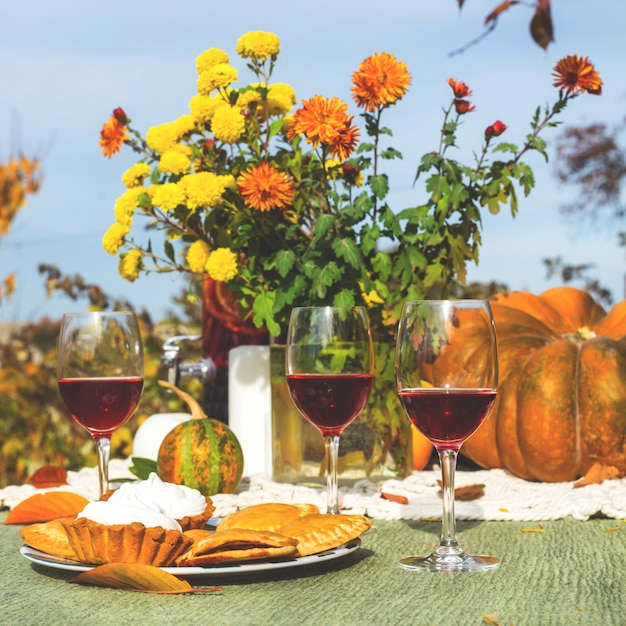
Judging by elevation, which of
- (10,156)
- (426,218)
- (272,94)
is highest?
(10,156)

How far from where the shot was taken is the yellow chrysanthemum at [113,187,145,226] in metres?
2.25

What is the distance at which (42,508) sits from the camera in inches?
66.4

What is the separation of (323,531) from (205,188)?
1.05 m

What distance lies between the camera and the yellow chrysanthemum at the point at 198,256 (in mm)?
2148

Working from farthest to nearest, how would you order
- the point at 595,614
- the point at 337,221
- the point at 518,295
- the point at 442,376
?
the point at 518,295
the point at 337,221
the point at 442,376
the point at 595,614

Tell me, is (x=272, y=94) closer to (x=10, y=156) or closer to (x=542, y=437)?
(x=542, y=437)

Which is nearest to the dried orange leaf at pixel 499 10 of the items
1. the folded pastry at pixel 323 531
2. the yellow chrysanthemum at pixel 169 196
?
the yellow chrysanthemum at pixel 169 196

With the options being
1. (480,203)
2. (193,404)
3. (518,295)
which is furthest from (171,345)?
(518,295)

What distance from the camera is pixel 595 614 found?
3.29 ft

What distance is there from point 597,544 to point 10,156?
6.64m

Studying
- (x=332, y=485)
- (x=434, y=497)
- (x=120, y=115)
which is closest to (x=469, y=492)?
(x=434, y=497)

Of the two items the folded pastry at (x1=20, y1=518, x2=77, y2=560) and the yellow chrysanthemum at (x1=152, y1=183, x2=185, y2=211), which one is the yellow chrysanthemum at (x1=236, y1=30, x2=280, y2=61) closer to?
the yellow chrysanthemum at (x1=152, y1=183, x2=185, y2=211)

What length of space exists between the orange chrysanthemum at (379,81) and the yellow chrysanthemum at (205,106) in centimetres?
35

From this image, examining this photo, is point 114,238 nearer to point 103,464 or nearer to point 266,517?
point 103,464
